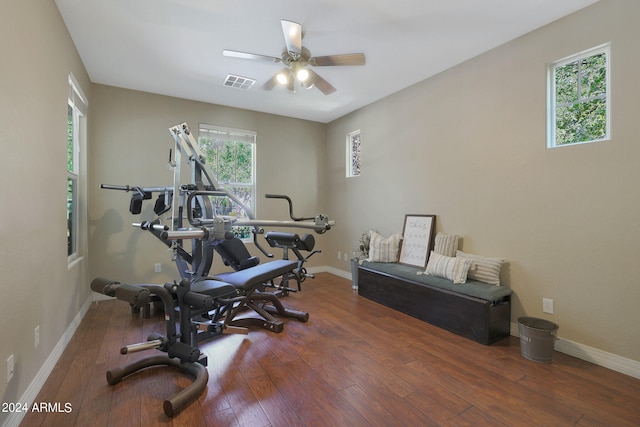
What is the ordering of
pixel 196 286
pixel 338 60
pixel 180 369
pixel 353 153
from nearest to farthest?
1. pixel 180 369
2. pixel 196 286
3. pixel 338 60
4. pixel 353 153

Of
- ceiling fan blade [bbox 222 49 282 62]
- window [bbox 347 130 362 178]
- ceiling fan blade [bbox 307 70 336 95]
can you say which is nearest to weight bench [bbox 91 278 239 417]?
ceiling fan blade [bbox 222 49 282 62]

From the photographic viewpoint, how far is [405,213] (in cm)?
402

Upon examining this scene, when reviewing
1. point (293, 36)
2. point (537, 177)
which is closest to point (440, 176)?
point (537, 177)

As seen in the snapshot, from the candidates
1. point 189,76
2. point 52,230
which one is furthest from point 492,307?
point 189,76

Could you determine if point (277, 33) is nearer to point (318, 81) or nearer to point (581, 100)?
point (318, 81)

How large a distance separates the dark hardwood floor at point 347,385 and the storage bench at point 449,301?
0.13 metres

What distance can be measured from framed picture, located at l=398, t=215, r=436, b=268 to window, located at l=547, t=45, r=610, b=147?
150 cm

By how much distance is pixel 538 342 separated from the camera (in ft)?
7.58

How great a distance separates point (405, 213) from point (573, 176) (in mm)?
1877

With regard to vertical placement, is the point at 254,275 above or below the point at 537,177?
below

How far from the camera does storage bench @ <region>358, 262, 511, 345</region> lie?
2.62 meters

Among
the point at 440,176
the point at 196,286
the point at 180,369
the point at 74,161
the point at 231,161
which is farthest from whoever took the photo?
the point at 231,161

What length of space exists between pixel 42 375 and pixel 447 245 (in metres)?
3.71

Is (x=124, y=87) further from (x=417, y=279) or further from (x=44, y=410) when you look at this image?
(x=417, y=279)
